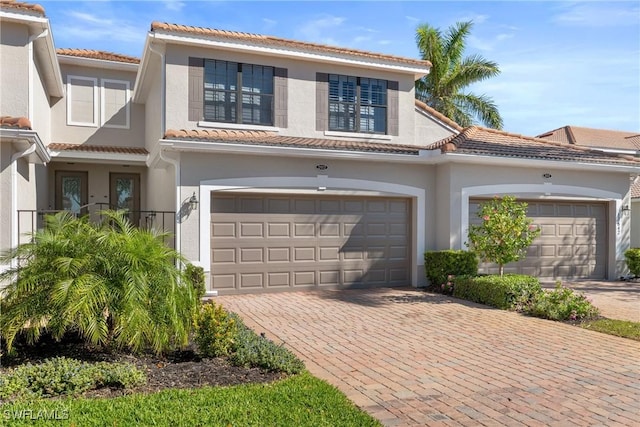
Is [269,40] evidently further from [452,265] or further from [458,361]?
[458,361]

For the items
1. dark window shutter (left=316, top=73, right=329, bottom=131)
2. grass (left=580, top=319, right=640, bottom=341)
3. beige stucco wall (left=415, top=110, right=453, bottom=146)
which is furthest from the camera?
beige stucco wall (left=415, top=110, right=453, bottom=146)

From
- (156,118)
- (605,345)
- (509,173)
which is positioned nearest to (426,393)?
(605,345)

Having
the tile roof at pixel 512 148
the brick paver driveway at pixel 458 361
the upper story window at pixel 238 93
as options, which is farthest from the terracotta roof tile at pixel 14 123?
the tile roof at pixel 512 148

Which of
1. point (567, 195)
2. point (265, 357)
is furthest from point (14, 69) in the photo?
point (567, 195)

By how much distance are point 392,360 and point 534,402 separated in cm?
195

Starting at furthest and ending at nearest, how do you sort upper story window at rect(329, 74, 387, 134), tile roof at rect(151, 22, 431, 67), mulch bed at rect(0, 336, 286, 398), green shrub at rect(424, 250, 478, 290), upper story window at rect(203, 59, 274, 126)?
1. upper story window at rect(329, 74, 387, 134)
2. upper story window at rect(203, 59, 274, 126)
3. green shrub at rect(424, 250, 478, 290)
4. tile roof at rect(151, 22, 431, 67)
5. mulch bed at rect(0, 336, 286, 398)

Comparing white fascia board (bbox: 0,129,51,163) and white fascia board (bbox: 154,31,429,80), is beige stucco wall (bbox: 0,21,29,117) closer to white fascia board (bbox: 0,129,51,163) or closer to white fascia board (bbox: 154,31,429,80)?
white fascia board (bbox: 0,129,51,163)

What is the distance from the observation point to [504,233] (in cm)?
1107

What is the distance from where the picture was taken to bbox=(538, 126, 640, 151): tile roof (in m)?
31.1

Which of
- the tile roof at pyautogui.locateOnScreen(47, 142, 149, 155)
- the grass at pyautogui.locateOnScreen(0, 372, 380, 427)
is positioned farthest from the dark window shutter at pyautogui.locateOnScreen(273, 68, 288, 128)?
the grass at pyautogui.locateOnScreen(0, 372, 380, 427)

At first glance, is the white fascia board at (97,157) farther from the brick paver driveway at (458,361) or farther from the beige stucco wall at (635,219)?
the beige stucco wall at (635,219)

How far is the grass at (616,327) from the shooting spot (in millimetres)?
8109

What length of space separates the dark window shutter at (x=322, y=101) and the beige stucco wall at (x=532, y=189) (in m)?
3.47

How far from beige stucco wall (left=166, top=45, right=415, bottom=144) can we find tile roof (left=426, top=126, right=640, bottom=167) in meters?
1.52
